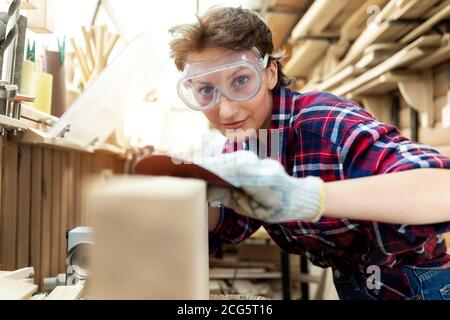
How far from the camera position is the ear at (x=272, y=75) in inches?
59.5

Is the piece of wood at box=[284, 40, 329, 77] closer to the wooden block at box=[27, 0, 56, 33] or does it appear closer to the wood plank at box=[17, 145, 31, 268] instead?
the wooden block at box=[27, 0, 56, 33]

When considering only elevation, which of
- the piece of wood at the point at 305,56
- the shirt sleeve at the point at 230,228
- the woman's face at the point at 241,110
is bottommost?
the shirt sleeve at the point at 230,228

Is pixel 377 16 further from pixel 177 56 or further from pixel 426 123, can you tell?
pixel 177 56

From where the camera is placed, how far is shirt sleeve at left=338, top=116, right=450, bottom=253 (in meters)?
0.98

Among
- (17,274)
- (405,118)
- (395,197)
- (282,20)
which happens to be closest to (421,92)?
(405,118)

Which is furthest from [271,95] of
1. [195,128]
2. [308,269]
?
[195,128]

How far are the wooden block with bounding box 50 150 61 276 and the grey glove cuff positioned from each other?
1.35m

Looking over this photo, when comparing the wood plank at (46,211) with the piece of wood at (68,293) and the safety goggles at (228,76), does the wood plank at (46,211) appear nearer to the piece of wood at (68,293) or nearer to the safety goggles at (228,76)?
the piece of wood at (68,293)

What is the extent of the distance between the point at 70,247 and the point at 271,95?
2.65ft

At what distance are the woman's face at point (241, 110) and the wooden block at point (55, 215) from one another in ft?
3.08

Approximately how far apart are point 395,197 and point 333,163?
40 centimetres

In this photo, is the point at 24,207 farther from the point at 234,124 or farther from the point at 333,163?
the point at 333,163

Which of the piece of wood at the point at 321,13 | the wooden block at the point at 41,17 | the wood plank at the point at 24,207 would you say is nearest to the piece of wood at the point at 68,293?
the wood plank at the point at 24,207

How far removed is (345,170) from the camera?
4.08 ft
